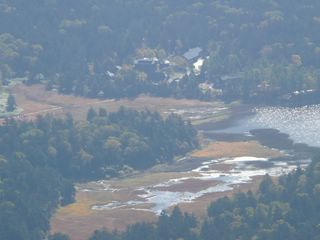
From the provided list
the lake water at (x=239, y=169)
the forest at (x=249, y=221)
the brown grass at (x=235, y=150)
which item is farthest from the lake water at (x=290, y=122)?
the forest at (x=249, y=221)

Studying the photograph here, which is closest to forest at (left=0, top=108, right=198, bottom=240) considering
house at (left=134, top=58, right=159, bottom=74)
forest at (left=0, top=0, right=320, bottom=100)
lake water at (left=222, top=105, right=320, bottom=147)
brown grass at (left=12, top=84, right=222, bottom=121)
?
lake water at (left=222, top=105, right=320, bottom=147)

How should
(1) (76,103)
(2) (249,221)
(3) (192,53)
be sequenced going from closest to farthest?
(2) (249,221), (1) (76,103), (3) (192,53)

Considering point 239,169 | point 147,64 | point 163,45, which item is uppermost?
point 163,45

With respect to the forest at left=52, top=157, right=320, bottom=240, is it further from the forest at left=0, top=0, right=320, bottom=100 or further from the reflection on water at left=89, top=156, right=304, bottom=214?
the forest at left=0, top=0, right=320, bottom=100

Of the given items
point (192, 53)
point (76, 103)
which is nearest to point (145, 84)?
point (76, 103)

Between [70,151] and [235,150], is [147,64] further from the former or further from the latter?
[70,151]

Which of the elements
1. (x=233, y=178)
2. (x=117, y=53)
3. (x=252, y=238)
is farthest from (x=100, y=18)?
(x=252, y=238)
